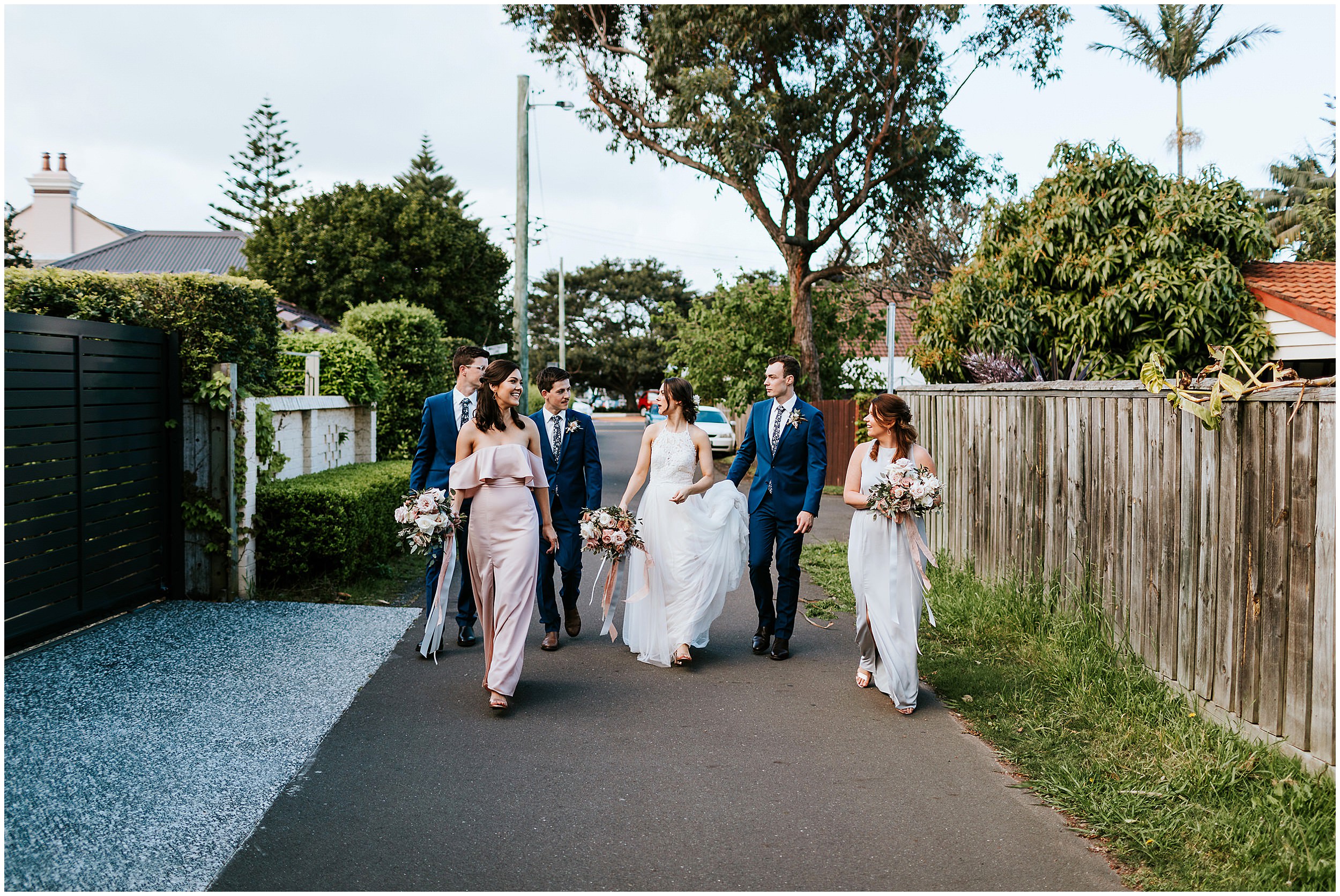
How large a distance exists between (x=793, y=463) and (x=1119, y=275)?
7673 mm

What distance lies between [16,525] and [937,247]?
852 inches

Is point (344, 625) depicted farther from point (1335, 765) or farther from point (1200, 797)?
point (1335, 765)

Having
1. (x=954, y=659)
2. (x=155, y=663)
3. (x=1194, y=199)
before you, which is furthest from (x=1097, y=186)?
(x=155, y=663)

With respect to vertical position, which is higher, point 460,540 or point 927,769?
point 460,540

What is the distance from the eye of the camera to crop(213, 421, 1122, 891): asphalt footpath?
3777mm

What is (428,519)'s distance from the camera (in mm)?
6270

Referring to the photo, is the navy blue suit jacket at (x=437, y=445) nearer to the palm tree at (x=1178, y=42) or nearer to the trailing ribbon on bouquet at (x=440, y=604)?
the trailing ribbon on bouquet at (x=440, y=604)

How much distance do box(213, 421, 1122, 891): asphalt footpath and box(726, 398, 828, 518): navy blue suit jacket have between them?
1230 millimetres

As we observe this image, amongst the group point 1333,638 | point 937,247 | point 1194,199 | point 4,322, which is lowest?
point 1333,638

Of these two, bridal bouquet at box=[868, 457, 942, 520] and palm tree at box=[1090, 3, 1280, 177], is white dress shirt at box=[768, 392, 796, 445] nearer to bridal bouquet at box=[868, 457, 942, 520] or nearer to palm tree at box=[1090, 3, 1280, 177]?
bridal bouquet at box=[868, 457, 942, 520]

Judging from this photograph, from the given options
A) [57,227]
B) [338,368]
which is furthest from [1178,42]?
[57,227]

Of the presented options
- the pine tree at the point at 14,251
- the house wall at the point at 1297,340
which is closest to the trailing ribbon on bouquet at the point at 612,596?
the house wall at the point at 1297,340

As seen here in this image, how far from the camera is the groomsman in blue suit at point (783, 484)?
7.08 meters

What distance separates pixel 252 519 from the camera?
8602 mm
